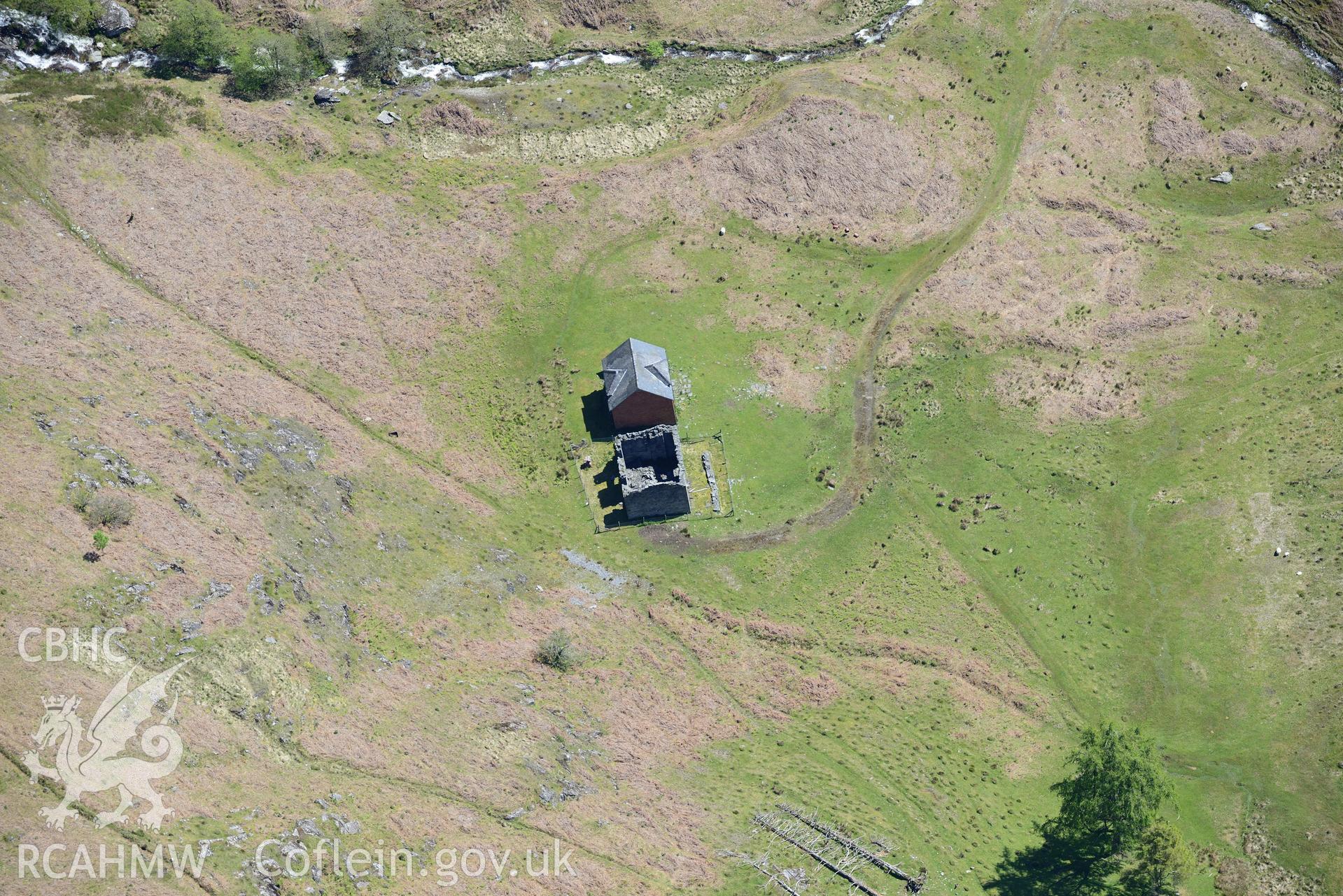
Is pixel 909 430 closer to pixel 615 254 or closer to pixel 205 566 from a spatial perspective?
pixel 615 254

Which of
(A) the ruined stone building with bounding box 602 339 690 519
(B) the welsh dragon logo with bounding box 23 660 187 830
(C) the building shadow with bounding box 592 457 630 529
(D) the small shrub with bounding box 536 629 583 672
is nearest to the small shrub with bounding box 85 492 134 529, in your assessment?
(B) the welsh dragon logo with bounding box 23 660 187 830

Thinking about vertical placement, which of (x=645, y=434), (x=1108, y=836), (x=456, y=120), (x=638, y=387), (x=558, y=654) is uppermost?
(x=456, y=120)

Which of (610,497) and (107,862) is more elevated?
(610,497)

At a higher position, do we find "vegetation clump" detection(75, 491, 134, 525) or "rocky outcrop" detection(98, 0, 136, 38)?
"rocky outcrop" detection(98, 0, 136, 38)

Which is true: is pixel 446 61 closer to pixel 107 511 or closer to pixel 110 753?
pixel 107 511

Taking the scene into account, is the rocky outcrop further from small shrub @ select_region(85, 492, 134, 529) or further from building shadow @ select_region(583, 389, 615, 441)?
building shadow @ select_region(583, 389, 615, 441)

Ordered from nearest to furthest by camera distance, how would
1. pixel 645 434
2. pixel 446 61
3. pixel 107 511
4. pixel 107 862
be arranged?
pixel 107 862, pixel 107 511, pixel 645 434, pixel 446 61

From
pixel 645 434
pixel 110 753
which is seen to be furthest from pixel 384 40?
pixel 110 753
